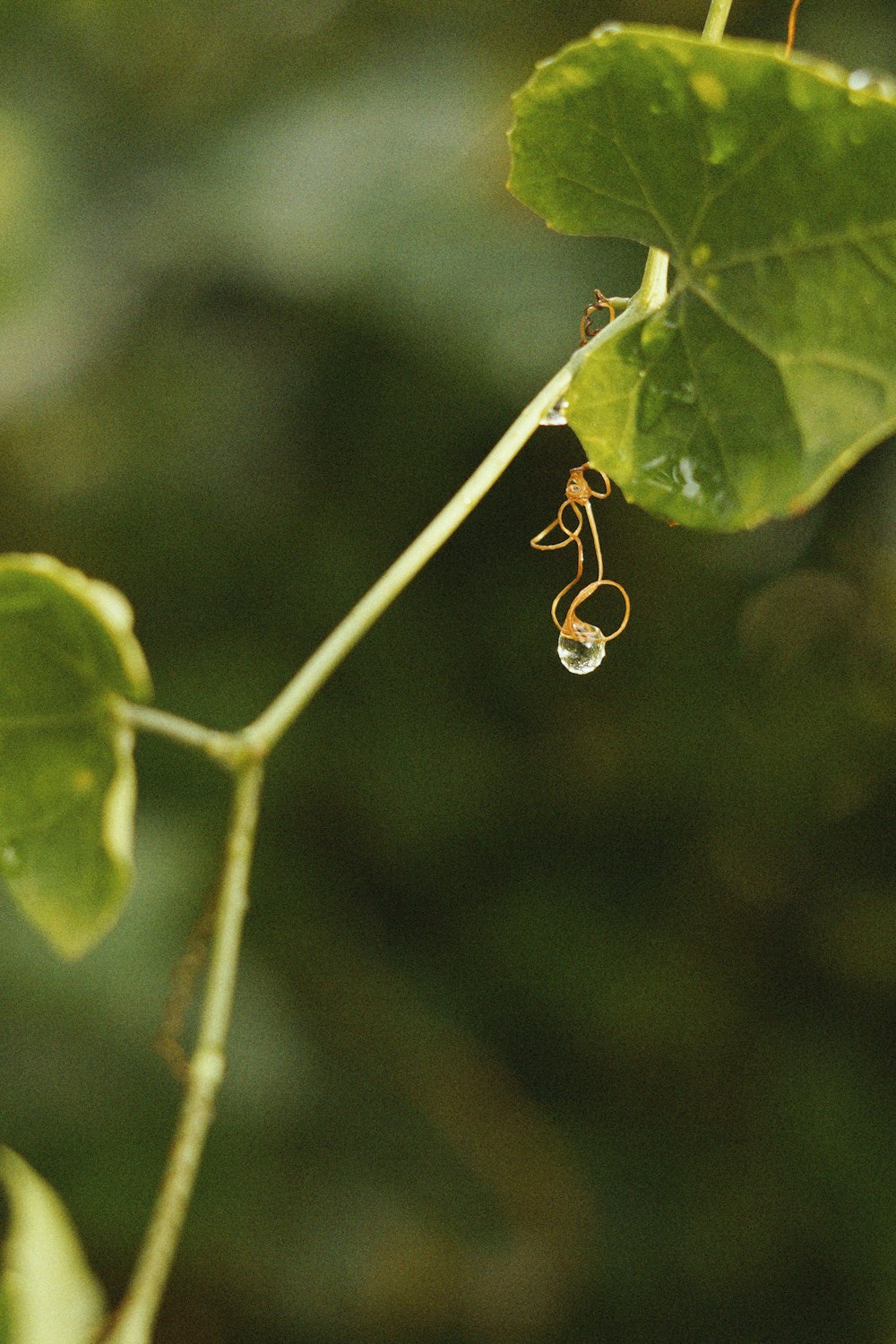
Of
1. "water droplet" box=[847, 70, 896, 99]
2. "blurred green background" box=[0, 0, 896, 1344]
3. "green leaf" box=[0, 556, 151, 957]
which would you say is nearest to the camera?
"water droplet" box=[847, 70, 896, 99]

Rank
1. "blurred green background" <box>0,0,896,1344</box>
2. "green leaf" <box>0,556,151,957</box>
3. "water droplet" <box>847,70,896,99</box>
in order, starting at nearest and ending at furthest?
"water droplet" <box>847,70,896,99</box> → "green leaf" <box>0,556,151,957</box> → "blurred green background" <box>0,0,896,1344</box>

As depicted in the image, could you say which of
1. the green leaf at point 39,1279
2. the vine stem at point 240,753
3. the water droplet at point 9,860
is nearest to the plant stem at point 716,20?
the vine stem at point 240,753

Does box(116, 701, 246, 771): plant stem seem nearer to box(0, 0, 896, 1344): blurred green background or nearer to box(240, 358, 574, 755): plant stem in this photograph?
box(240, 358, 574, 755): plant stem

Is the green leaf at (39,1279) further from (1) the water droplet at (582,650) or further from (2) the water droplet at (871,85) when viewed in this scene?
(2) the water droplet at (871,85)

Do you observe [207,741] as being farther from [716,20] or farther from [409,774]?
[409,774]

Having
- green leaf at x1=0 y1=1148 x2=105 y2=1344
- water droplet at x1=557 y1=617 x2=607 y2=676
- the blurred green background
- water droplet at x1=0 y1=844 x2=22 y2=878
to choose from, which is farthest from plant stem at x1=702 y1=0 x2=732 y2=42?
the blurred green background

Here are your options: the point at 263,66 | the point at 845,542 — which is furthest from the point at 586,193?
the point at 263,66

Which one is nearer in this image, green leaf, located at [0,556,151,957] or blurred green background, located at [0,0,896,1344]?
green leaf, located at [0,556,151,957]

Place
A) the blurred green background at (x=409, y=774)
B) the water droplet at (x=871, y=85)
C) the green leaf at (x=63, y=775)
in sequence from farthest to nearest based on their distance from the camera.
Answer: the blurred green background at (x=409, y=774), the green leaf at (x=63, y=775), the water droplet at (x=871, y=85)
